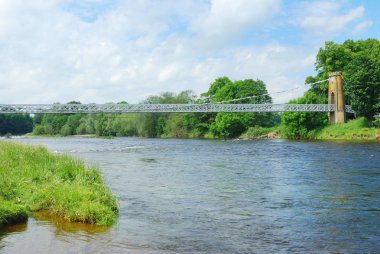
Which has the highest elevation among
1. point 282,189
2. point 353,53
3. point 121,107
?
point 353,53

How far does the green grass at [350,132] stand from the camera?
6336 cm

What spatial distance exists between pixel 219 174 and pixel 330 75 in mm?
59546

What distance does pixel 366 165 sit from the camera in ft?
97.4

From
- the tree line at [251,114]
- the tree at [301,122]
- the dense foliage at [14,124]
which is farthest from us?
the dense foliage at [14,124]

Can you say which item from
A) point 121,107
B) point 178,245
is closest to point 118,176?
point 178,245

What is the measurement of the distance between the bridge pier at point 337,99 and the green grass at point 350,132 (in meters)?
2.83

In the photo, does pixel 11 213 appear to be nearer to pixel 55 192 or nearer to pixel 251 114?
pixel 55 192

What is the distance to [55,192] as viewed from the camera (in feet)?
49.2

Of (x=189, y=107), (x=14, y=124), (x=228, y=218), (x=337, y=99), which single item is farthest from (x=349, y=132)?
(x=14, y=124)

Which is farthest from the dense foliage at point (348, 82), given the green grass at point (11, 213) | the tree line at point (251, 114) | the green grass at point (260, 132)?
the green grass at point (11, 213)

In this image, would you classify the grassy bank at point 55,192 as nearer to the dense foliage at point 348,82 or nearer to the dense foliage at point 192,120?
the dense foliage at point 348,82

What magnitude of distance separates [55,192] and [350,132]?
197 ft

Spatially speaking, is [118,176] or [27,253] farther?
[118,176]

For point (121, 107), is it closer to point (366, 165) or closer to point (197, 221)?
point (366, 165)
